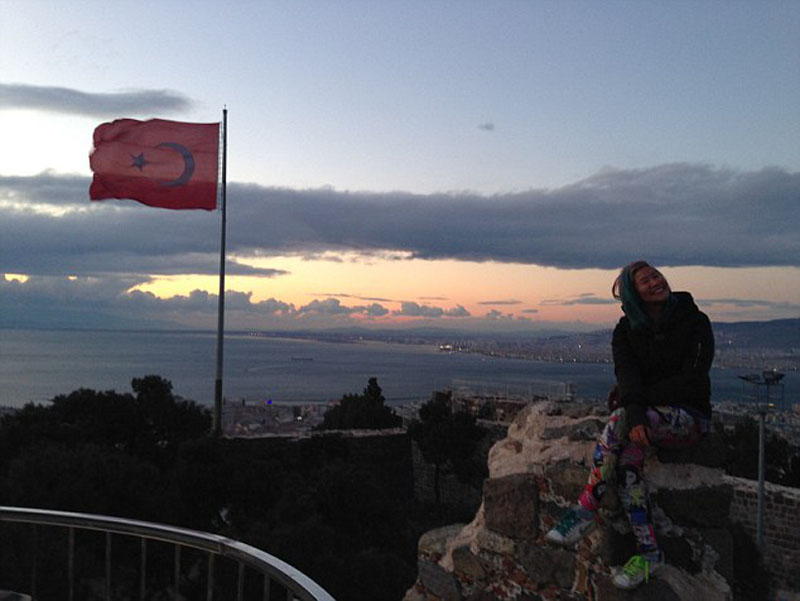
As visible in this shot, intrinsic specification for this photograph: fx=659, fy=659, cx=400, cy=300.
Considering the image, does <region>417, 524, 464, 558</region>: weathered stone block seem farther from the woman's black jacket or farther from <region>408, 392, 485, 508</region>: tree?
<region>408, 392, 485, 508</region>: tree

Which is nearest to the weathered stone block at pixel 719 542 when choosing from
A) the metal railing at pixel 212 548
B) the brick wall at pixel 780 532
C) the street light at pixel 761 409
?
the metal railing at pixel 212 548

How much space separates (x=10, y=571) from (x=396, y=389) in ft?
219

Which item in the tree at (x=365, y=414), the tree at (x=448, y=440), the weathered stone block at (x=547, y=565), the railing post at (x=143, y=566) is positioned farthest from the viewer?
the tree at (x=365, y=414)

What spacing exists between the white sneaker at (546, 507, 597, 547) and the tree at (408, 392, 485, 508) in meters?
14.3

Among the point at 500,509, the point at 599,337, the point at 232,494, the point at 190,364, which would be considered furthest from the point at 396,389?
the point at 500,509

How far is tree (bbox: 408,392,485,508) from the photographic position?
17266mm

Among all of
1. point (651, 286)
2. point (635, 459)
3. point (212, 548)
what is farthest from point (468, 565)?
point (212, 548)

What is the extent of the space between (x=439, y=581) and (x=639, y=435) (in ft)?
4.73

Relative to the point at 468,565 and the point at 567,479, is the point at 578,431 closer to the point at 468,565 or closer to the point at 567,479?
the point at 567,479

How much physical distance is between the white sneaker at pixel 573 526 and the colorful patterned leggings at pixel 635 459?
5 cm

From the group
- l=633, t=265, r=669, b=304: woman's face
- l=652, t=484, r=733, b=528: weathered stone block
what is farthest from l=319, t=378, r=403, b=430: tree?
l=633, t=265, r=669, b=304: woman's face

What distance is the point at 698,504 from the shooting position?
302 cm

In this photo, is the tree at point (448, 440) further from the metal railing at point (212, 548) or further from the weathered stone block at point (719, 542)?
the metal railing at point (212, 548)

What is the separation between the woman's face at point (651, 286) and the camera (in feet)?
10.0
